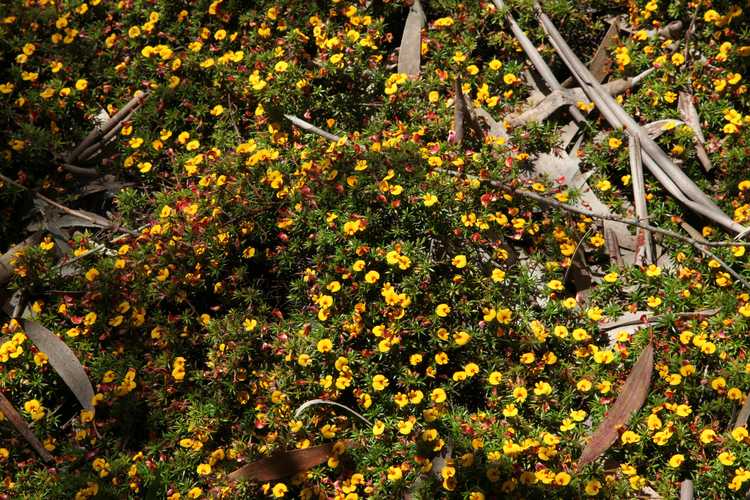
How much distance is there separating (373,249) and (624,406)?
72.9 inches

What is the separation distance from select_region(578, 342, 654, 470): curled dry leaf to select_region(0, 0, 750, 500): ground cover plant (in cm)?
2

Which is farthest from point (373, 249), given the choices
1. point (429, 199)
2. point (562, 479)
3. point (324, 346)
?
point (562, 479)

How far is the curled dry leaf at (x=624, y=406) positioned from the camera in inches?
176

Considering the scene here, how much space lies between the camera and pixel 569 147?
6098mm

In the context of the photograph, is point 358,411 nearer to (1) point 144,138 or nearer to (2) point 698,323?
(2) point 698,323

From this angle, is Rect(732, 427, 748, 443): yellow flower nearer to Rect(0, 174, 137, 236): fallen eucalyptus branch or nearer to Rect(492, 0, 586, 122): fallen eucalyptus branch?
Rect(492, 0, 586, 122): fallen eucalyptus branch

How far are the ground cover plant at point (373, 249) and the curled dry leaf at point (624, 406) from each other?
16 millimetres

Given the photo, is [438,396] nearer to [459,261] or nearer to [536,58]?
[459,261]

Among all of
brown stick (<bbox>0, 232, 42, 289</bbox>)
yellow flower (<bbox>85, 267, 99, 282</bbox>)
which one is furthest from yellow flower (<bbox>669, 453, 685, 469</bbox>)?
brown stick (<bbox>0, 232, 42, 289</bbox>)

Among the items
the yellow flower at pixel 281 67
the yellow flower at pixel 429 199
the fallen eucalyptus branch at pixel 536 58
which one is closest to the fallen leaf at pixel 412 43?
the fallen eucalyptus branch at pixel 536 58

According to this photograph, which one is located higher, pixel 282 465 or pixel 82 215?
pixel 82 215

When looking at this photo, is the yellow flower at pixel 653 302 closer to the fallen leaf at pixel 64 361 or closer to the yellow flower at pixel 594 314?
the yellow flower at pixel 594 314

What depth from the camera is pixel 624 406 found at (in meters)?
4.61

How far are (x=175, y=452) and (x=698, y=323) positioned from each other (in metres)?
3.43
